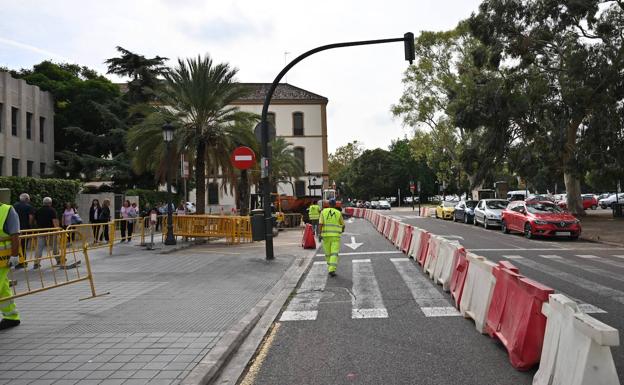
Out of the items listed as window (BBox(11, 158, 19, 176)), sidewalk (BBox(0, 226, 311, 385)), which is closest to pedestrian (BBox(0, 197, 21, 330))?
sidewalk (BBox(0, 226, 311, 385))

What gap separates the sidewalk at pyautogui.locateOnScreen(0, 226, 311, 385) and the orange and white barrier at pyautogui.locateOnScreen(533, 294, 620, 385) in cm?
312

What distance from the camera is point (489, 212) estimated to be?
81.6ft

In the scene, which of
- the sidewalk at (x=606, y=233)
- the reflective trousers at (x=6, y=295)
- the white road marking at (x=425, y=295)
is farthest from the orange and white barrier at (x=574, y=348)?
the sidewalk at (x=606, y=233)

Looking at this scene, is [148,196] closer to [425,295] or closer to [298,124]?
[425,295]

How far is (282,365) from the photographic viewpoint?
5070 millimetres

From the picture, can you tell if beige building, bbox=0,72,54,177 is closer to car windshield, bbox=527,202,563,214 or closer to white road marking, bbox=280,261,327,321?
white road marking, bbox=280,261,327,321

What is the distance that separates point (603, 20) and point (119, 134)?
3231 cm

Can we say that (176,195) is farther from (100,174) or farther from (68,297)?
(68,297)

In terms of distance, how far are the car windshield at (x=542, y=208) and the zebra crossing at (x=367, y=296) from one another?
10.1 m

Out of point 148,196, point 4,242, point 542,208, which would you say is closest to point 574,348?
point 4,242

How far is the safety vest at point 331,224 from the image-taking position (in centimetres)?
1065

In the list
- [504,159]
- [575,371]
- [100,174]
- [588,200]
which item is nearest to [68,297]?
[575,371]

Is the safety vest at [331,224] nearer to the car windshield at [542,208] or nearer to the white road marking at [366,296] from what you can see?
the white road marking at [366,296]

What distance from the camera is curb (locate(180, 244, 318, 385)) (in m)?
4.64
